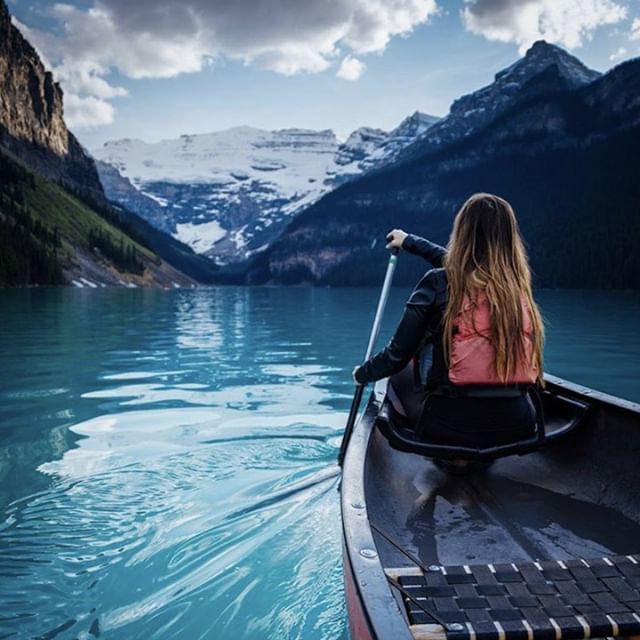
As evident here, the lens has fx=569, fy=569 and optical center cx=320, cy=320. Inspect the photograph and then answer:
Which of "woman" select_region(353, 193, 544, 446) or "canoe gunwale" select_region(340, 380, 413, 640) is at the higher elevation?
"woman" select_region(353, 193, 544, 446)

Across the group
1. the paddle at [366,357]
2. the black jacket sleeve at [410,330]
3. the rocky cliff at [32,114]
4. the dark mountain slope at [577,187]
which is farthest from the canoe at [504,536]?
the rocky cliff at [32,114]

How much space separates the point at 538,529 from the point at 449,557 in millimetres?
847

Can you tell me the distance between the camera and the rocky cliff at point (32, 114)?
151125 millimetres

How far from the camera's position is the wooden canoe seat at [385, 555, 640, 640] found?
2.41 metres

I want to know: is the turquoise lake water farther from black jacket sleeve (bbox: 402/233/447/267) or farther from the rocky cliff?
the rocky cliff

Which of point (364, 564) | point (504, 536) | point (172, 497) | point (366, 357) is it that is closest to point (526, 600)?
point (364, 564)

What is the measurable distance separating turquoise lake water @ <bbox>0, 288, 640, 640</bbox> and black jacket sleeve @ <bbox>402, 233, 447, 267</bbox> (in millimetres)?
2805

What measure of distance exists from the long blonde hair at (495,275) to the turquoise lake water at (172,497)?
2300 mm

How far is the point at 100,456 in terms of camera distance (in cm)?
770

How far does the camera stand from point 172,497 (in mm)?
6359

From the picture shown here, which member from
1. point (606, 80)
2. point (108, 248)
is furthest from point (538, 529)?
point (606, 80)

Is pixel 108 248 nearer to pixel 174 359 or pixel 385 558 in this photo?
pixel 174 359

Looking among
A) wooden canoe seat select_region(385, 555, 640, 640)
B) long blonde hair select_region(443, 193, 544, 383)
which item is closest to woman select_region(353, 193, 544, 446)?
long blonde hair select_region(443, 193, 544, 383)

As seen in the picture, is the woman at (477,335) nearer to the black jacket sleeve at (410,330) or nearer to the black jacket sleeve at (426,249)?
the black jacket sleeve at (410,330)
